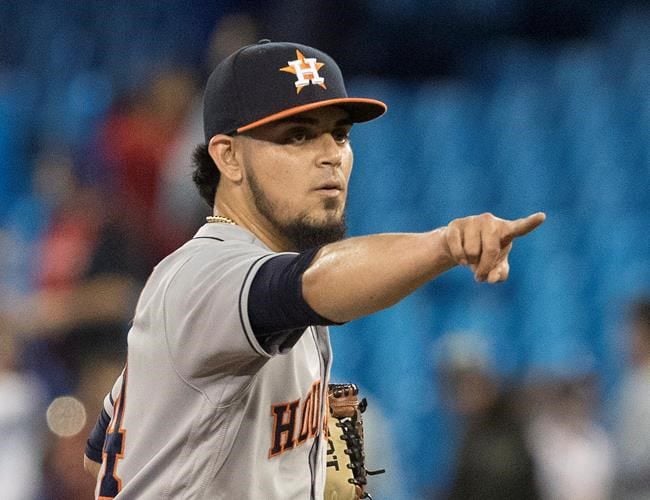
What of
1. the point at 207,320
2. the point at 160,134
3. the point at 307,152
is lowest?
the point at 207,320

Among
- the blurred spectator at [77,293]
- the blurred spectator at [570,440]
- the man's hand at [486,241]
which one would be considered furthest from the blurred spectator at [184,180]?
the man's hand at [486,241]

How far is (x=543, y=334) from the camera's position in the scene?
7066 millimetres

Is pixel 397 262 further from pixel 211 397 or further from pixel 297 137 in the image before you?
pixel 297 137

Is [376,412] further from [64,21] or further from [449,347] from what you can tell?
[64,21]

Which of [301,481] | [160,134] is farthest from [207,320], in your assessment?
[160,134]

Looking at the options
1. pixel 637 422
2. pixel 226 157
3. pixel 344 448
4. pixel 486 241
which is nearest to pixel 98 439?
pixel 344 448

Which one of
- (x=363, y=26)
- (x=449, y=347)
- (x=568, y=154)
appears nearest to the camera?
(x=449, y=347)

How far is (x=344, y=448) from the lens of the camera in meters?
3.18

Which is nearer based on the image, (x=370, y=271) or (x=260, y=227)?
(x=370, y=271)

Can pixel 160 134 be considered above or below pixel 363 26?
below

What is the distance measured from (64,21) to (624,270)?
4.83 metres

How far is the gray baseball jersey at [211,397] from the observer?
2391mm

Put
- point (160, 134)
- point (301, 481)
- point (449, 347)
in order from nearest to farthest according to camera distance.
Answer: point (301, 481) → point (449, 347) → point (160, 134)

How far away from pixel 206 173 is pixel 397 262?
113cm
